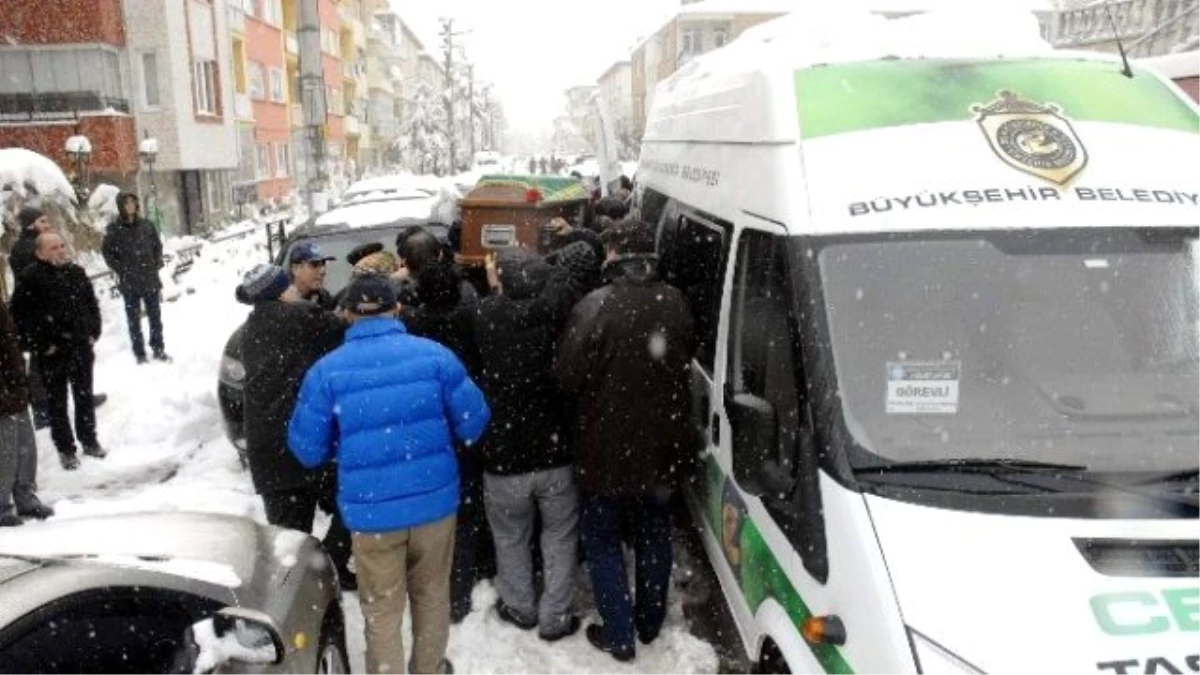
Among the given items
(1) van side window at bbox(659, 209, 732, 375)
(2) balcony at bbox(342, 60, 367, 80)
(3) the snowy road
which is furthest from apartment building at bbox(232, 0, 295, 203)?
(1) van side window at bbox(659, 209, 732, 375)

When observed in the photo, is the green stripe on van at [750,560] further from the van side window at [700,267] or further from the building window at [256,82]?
the building window at [256,82]

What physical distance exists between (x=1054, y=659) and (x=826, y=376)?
99cm

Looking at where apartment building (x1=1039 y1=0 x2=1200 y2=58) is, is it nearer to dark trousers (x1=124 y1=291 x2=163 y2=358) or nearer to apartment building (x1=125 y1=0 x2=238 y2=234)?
apartment building (x1=125 y1=0 x2=238 y2=234)

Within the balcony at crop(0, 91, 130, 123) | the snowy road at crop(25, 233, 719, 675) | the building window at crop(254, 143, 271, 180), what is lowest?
the snowy road at crop(25, 233, 719, 675)

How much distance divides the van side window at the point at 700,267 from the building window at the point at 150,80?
2410 cm

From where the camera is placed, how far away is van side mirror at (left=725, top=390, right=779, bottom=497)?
108 inches

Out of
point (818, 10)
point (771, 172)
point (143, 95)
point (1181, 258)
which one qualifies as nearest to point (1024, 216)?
point (1181, 258)

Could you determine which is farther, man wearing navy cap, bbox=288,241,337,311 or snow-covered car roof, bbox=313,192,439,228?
snow-covered car roof, bbox=313,192,439,228

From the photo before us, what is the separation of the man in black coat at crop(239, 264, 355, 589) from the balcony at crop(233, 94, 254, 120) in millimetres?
29542

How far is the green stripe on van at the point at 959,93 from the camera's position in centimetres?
318

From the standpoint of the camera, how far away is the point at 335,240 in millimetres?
8039

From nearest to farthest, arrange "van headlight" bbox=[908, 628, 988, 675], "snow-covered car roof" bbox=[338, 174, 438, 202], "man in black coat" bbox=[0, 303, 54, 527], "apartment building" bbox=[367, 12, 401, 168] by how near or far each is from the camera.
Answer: "van headlight" bbox=[908, 628, 988, 675], "man in black coat" bbox=[0, 303, 54, 527], "snow-covered car roof" bbox=[338, 174, 438, 202], "apartment building" bbox=[367, 12, 401, 168]

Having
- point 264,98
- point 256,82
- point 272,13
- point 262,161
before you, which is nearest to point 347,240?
point 262,161

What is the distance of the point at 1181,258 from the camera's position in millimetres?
2975
